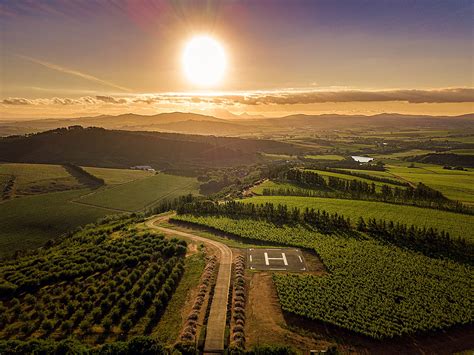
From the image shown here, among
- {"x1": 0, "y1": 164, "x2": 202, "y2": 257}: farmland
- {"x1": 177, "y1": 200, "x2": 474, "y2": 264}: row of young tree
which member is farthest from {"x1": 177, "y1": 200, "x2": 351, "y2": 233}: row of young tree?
{"x1": 0, "y1": 164, "x2": 202, "y2": 257}: farmland

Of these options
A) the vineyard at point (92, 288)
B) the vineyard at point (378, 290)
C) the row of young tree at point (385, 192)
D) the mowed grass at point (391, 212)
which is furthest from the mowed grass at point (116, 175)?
the vineyard at point (378, 290)

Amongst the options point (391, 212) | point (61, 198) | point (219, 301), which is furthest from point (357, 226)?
point (61, 198)

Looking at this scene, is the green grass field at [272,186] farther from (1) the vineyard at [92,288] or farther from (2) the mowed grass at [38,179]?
(2) the mowed grass at [38,179]

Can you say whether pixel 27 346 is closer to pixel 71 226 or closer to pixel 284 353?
pixel 284 353

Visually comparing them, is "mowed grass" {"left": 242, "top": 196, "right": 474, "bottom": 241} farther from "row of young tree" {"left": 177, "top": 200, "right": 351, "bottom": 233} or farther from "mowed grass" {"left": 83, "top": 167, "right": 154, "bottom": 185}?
"mowed grass" {"left": 83, "top": 167, "right": 154, "bottom": 185}

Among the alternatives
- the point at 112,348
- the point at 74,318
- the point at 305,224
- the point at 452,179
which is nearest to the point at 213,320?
the point at 112,348

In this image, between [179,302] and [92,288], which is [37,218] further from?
[179,302]
